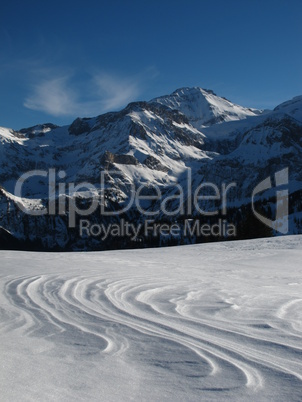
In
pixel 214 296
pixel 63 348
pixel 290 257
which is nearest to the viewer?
pixel 63 348

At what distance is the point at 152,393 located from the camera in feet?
9.81

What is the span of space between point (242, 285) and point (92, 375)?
19.6 ft

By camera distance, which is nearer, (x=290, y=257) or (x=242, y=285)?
(x=242, y=285)

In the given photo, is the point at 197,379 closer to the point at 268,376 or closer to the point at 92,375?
the point at 268,376

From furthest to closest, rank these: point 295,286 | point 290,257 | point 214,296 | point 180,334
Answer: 1. point 290,257
2. point 295,286
3. point 214,296
4. point 180,334

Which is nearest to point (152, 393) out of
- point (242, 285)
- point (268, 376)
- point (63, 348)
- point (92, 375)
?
point (92, 375)

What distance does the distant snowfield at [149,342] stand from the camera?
10.0 feet

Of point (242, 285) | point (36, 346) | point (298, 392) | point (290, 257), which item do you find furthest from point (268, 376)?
point (290, 257)

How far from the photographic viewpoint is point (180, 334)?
4508 millimetres

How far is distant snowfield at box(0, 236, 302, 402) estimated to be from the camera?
120 inches

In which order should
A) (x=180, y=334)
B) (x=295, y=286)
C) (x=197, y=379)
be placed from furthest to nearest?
(x=295, y=286) < (x=180, y=334) < (x=197, y=379)

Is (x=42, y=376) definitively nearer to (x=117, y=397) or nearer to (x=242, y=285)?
(x=117, y=397)

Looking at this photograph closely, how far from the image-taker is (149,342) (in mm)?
4230

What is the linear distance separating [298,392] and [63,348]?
248cm
